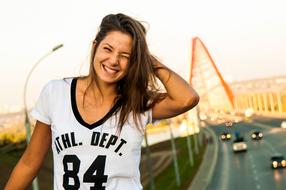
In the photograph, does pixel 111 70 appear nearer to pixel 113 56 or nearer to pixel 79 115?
pixel 113 56

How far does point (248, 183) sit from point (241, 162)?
612 inches

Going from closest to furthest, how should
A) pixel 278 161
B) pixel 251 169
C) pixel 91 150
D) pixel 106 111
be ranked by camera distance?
pixel 91 150 < pixel 106 111 < pixel 278 161 < pixel 251 169

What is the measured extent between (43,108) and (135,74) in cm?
41

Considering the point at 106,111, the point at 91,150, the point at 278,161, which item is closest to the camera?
Answer: the point at 91,150

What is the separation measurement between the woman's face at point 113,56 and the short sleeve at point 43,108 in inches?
9.3

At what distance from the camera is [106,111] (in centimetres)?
244

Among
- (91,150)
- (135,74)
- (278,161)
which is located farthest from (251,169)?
(91,150)

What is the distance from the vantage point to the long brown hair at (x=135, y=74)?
7.97ft

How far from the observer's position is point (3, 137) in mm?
63062

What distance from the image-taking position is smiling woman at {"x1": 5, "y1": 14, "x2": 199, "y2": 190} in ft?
7.65

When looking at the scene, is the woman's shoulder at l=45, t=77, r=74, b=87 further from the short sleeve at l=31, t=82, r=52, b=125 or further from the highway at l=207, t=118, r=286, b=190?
the highway at l=207, t=118, r=286, b=190

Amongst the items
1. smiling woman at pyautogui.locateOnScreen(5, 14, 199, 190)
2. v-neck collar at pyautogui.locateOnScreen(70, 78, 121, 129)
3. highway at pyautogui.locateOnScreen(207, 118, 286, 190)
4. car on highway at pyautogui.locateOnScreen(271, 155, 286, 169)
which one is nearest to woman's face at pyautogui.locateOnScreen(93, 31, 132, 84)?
smiling woman at pyautogui.locateOnScreen(5, 14, 199, 190)

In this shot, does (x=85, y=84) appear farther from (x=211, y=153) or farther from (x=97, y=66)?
(x=211, y=153)

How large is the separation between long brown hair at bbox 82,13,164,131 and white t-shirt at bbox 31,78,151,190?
0.18 feet
